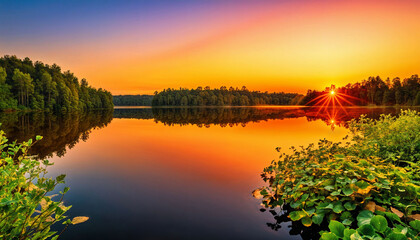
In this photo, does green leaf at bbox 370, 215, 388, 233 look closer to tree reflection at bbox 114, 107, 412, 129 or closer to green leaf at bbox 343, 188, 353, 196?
green leaf at bbox 343, 188, 353, 196

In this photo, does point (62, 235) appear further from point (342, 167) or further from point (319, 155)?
point (319, 155)

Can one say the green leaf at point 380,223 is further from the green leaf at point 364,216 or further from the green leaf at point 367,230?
the green leaf at point 364,216

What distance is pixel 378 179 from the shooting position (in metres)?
4.85

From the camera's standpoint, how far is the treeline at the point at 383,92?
10625cm

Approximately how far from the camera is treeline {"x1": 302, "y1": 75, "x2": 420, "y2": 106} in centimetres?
10625

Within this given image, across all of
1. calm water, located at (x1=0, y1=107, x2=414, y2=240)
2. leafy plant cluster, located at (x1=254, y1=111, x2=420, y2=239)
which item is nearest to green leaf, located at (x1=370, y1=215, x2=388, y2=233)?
leafy plant cluster, located at (x1=254, y1=111, x2=420, y2=239)

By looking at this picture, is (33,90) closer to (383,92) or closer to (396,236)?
(396,236)

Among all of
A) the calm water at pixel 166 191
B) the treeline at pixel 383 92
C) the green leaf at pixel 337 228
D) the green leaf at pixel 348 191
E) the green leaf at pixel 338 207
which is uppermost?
the treeline at pixel 383 92

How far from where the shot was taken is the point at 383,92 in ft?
388

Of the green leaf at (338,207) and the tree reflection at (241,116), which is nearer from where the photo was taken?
the green leaf at (338,207)

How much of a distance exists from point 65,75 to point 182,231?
6055 inches

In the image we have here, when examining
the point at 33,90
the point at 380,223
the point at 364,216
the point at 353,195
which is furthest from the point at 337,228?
the point at 33,90

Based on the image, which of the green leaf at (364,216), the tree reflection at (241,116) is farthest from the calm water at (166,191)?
the tree reflection at (241,116)

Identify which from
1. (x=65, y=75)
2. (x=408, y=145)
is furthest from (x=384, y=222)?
(x=65, y=75)
